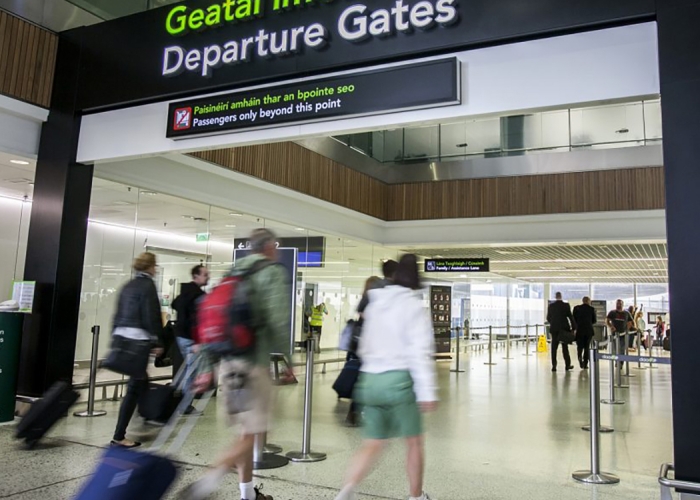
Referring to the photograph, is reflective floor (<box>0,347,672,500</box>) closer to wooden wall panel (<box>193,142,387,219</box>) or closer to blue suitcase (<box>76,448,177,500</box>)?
blue suitcase (<box>76,448,177,500</box>)

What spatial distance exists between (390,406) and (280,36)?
142 inches

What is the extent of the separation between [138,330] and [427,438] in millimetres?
2949

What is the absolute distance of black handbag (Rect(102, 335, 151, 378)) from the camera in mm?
4715

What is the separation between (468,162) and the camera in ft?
40.1

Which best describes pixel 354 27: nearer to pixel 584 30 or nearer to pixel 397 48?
pixel 397 48

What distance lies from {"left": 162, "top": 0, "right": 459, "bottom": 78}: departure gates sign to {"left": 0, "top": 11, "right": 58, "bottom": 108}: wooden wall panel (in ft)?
5.28

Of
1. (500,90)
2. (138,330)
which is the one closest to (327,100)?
(500,90)

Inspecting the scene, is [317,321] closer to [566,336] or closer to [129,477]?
[566,336]

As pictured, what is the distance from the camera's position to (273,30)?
17.6ft

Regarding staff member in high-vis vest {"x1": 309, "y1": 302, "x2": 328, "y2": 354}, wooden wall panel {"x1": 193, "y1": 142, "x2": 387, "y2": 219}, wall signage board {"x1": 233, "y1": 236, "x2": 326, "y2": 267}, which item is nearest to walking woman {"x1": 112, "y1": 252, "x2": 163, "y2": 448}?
wooden wall panel {"x1": 193, "y1": 142, "x2": 387, "y2": 219}

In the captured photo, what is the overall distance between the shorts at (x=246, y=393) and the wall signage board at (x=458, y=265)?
481 inches

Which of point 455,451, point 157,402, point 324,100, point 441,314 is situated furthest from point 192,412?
point 441,314

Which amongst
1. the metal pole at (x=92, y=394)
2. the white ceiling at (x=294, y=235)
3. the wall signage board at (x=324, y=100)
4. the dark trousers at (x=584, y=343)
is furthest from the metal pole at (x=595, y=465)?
the dark trousers at (x=584, y=343)

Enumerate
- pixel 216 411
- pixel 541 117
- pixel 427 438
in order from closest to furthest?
pixel 427 438, pixel 216 411, pixel 541 117
